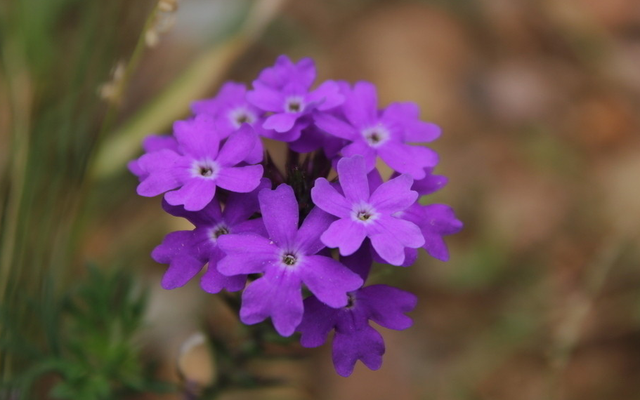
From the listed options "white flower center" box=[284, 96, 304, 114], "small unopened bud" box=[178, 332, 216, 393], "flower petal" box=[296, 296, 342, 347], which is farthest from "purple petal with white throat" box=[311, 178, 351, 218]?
"small unopened bud" box=[178, 332, 216, 393]

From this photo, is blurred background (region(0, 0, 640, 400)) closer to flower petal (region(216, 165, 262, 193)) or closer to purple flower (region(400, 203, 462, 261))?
purple flower (region(400, 203, 462, 261))

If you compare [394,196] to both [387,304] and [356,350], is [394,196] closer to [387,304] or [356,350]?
[387,304]

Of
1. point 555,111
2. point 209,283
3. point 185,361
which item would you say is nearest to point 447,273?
point 555,111

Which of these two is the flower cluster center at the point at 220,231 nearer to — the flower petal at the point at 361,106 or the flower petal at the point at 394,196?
the flower petal at the point at 394,196

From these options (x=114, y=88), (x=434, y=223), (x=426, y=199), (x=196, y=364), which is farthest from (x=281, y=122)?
(x=426, y=199)

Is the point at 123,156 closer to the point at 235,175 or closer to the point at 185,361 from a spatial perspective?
the point at 185,361
